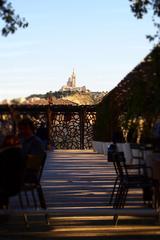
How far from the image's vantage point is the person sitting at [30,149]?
9.33 metres

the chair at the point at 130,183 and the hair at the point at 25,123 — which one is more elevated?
the hair at the point at 25,123

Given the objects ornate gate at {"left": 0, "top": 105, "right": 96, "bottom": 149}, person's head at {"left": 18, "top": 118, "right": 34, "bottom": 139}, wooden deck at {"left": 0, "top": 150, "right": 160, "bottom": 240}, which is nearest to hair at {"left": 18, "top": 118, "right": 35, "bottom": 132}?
person's head at {"left": 18, "top": 118, "right": 34, "bottom": 139}

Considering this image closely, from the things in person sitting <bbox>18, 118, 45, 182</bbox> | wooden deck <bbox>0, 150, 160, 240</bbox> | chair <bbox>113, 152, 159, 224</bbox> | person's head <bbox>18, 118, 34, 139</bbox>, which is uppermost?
person's head <bbox>18, 118, 34, 139</bbox>

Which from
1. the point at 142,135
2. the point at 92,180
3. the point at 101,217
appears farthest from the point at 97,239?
the point at 92,180

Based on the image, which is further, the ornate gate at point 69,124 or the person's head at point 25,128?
the ornate gate at point 69,124

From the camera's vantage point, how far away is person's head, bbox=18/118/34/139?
941cm

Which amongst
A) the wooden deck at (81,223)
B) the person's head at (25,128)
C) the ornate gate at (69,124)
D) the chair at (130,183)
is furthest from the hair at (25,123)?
the ornate gate at (69,124)

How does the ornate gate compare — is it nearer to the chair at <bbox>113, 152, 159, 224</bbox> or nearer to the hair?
the chair at <bbox>113, 152, 159, 224</bbox>

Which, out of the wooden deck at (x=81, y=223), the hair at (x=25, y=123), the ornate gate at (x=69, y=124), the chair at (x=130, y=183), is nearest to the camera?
the wooden deck at (x=81, y=223)

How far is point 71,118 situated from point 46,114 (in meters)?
2.74

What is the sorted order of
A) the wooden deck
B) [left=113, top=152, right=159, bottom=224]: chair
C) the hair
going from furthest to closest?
[left=113, top=152, right=159, bottom=224]: chair → the hair → the wooden deck

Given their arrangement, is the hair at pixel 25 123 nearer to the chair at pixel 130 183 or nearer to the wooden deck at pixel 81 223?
the wooden deck at pixel 81 223

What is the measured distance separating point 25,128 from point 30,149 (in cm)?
32

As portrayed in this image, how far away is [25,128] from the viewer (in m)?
9.71
